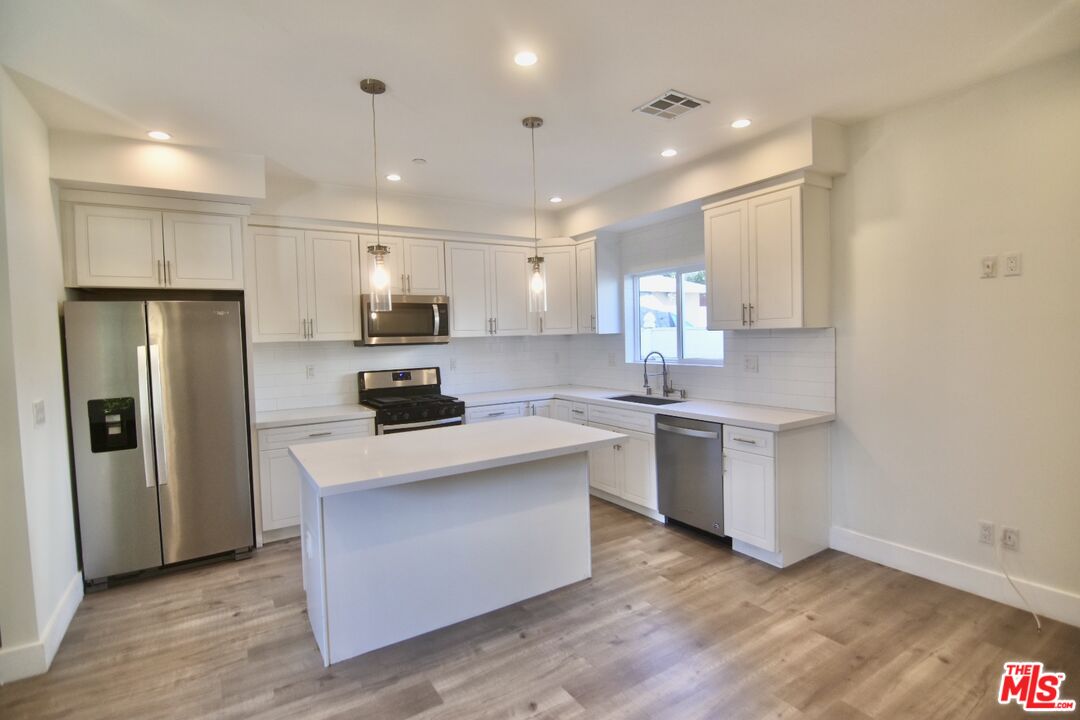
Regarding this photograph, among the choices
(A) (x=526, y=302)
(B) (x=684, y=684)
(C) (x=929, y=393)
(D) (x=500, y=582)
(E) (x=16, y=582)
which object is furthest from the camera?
(A) (x=526, y=302)

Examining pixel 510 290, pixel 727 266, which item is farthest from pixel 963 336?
pixel 510 290

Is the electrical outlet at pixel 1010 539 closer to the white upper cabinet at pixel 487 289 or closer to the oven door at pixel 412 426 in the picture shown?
the oven door at pixel 412 426

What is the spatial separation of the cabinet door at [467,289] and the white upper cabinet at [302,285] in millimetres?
824

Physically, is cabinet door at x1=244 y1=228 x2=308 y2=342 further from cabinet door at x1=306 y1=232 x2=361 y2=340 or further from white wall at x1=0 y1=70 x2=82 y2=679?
white wall at x1=0 y1=70 x2=82 y2=679

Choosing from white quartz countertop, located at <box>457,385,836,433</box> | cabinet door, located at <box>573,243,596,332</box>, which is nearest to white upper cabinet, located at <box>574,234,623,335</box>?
cabinet door, located at <box>573,243,596,332</box>

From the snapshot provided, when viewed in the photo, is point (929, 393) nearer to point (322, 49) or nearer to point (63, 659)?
point (322, 49)

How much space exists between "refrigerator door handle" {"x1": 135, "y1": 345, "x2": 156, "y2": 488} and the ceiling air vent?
3279 millimetres

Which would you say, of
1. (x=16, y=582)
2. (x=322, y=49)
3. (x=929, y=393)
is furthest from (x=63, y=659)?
(x=929, y=393)

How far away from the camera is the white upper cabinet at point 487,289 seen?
15.6 feet

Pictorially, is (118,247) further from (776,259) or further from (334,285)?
(776,259)

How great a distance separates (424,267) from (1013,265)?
3939 mm

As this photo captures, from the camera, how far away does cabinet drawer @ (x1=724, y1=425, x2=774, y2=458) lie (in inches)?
123

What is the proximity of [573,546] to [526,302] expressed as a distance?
2693mm

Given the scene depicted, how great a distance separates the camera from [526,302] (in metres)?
5.09
